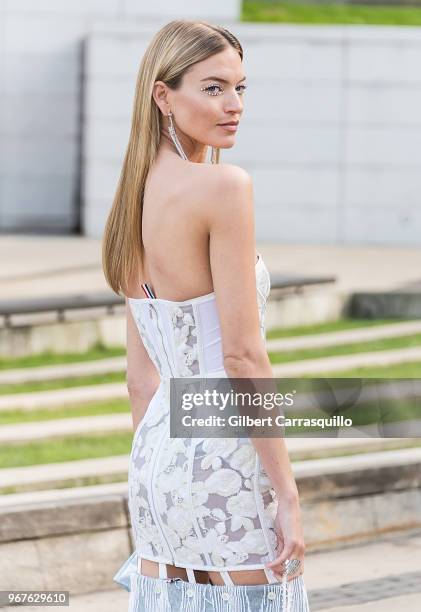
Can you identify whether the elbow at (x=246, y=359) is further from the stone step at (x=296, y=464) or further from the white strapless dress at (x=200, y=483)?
the stone step at (x=296, y=464)

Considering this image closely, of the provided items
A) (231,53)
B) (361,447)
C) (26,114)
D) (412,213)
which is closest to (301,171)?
(412,213)

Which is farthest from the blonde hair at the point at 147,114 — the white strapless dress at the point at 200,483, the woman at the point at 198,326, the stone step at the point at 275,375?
the stone step at the point at 275,375

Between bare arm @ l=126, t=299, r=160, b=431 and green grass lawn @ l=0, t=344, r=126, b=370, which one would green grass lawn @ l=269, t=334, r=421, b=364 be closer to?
green grass lawn @ l=0, t=344, r=126, b=370

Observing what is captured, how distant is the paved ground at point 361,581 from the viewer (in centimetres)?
542

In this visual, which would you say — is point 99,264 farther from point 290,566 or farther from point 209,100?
point 290,566

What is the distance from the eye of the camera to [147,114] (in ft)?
8.92

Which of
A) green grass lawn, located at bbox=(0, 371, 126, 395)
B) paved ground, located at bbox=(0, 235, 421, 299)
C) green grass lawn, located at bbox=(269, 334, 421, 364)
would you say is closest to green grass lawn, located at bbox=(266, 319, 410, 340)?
paved ground, located at bbox=(0, 235, 421, 299)

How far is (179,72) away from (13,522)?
327 centimetres

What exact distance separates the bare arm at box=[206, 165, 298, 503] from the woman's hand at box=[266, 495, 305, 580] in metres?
0.05

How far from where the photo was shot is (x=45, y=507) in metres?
5.63

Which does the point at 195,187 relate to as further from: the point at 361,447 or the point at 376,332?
the point at 376,332

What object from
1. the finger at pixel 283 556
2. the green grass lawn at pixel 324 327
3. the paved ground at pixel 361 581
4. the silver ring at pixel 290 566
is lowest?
the silver ring at pixel 290 566

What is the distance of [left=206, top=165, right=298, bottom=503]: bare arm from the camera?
2.54 m

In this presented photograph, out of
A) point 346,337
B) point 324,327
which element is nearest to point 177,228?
point 346,337
